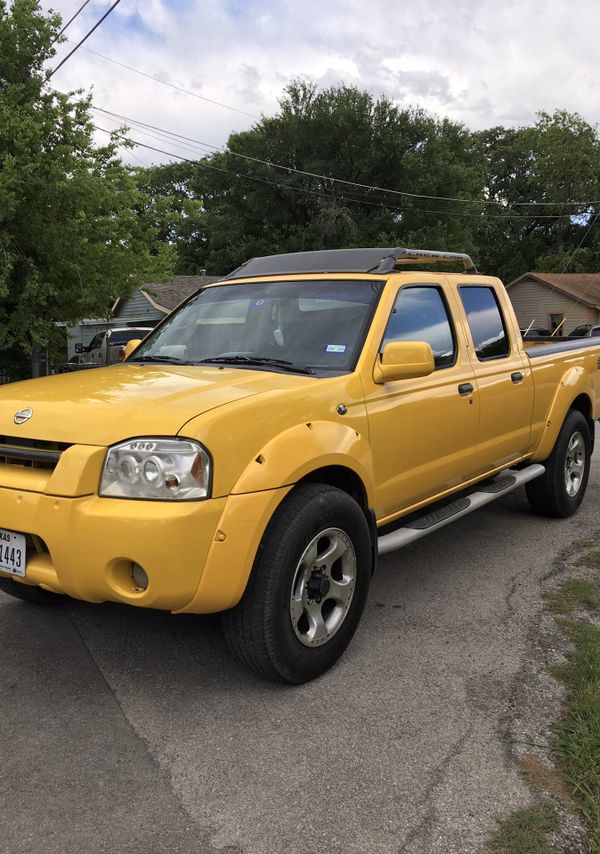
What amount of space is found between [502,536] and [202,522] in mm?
3412

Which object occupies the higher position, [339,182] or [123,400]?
[339,182]

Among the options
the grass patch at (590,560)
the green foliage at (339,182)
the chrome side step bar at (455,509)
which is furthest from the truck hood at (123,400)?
the green foliage at (339,182)

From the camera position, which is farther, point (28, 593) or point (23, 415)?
point (28, 593)

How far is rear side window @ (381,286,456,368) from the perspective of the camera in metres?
4.00

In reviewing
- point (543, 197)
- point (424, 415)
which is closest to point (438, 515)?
point (424, 415)

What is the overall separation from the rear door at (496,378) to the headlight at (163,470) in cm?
237

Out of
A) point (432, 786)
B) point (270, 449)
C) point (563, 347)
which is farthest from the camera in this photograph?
point (563, 347)

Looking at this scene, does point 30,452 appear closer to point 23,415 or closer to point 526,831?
point 23,415

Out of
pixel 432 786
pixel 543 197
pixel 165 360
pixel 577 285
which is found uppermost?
pixel 543 197

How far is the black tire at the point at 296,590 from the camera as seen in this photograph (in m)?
2.94

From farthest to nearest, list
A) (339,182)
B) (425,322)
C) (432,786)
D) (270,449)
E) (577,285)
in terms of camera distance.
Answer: (577,285), (339,182), (425,322), (270,449), (432,786)

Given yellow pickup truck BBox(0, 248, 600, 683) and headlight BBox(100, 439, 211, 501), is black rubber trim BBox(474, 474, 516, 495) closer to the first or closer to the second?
yellow pickup truck BBox(0, 248, 600, 683)

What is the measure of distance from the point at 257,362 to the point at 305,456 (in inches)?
33.3

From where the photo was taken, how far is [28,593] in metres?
3.94
